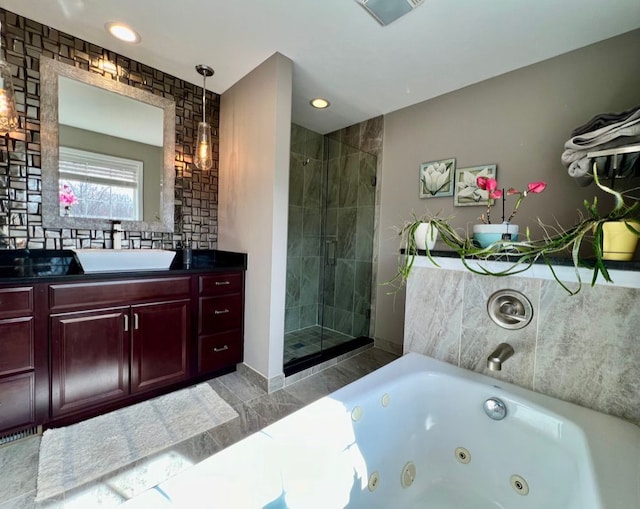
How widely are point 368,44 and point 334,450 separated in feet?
7.42

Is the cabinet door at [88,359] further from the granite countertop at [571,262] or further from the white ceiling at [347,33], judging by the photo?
the granite countertop at [571,262]

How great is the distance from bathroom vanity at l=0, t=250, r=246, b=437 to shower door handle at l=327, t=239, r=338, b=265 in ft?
3.51

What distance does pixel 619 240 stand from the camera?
1071 mm

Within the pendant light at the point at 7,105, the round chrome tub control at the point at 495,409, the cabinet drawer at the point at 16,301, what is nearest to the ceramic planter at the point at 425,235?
the round chrome tub control at the point at 495,409

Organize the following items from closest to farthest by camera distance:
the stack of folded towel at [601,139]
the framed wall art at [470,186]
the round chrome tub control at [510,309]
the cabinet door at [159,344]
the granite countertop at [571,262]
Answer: the granite countertop at [571,262] < the round chrome tub control at [510,309] < the stack of folded towel at [601,139] < the cabinet door at [159,344] < the framed wall art at [470,186]

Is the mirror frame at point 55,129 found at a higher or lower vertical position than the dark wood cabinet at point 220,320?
higher

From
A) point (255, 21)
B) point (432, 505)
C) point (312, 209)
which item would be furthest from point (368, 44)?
point (432, 505)

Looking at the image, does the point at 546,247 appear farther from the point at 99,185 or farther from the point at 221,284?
the point at 99,185

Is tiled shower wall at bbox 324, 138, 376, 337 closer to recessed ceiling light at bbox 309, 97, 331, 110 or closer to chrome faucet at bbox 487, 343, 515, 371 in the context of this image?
recessed ceiling light at bbox 309, 97, 331, 110

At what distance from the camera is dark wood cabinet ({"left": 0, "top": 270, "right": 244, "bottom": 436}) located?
1.43 metres

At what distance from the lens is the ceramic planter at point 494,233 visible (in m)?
1.37

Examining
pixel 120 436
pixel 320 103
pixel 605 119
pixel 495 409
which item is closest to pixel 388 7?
pixel 320 103

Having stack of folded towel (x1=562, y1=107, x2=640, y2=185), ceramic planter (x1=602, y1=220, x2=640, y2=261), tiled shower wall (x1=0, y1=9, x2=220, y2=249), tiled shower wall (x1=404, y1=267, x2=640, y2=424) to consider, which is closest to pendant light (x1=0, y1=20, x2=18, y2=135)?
tiled shower wall (x1=0, y1=9, x2=220, y2=249)

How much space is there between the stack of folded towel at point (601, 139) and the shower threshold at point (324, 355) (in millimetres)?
2123
